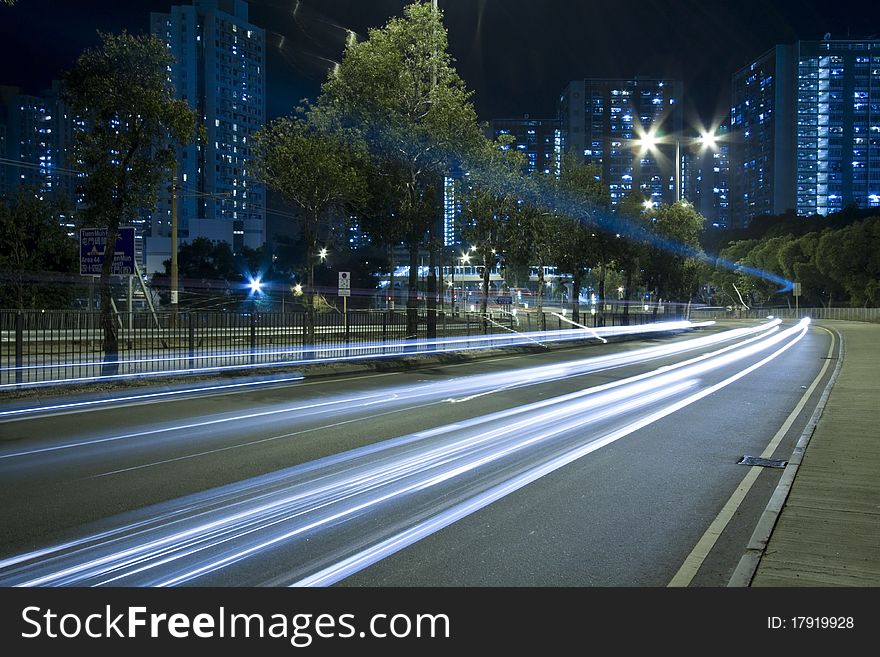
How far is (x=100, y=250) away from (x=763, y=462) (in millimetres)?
→ 15832

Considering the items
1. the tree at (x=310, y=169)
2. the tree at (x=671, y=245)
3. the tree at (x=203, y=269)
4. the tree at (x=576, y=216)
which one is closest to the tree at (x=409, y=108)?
the tree at (x=310, y=169)

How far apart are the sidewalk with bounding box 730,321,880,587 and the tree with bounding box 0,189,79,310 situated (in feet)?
120

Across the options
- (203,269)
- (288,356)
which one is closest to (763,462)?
(288,356)

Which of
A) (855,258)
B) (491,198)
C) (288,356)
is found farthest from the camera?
→ (855,258)

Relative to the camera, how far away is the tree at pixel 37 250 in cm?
3828

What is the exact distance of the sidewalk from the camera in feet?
17.0

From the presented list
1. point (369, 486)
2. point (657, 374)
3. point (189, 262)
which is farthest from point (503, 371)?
point (189, 262)

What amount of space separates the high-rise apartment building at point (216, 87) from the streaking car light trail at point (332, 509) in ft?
479

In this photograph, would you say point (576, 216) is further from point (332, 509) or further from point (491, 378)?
point (332, 509)

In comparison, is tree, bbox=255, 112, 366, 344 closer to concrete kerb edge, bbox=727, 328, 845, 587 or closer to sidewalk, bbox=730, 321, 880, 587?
sidewalk, bbox=730, 321, 880, 587

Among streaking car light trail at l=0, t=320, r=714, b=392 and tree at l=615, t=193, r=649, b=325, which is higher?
tree at l=615, t=193, r=649, b=325

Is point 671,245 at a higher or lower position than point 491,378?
higher

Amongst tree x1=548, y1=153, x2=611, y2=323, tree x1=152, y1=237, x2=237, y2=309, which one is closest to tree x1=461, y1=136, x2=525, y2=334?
tree x1=548, y1=153, x2=611, y2=323

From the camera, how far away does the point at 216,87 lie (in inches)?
6388
